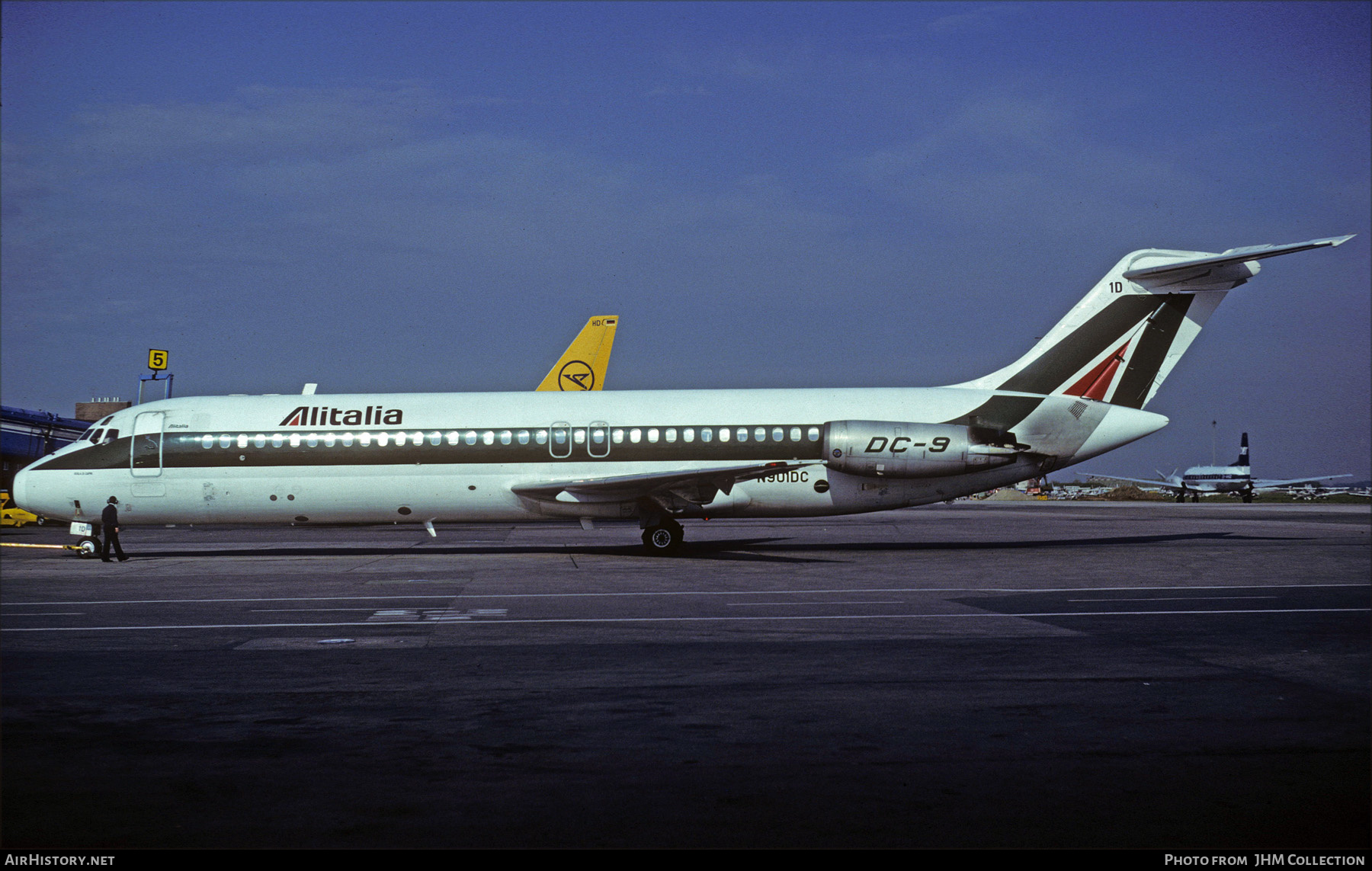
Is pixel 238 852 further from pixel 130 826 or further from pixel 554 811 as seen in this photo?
pixel 554 811

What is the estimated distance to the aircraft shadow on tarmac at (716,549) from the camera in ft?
87.2

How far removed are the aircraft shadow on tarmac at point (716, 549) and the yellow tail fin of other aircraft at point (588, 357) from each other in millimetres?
12419

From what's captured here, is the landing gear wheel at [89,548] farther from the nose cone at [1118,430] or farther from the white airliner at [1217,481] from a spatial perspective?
the white airliner at [1217,481]

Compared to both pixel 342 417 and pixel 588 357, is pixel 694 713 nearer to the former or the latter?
pixel 342 417

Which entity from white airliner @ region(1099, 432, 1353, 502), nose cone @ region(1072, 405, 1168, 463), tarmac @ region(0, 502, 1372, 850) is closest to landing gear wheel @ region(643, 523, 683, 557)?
tarmac @ region(0, 502, 1372, 850)

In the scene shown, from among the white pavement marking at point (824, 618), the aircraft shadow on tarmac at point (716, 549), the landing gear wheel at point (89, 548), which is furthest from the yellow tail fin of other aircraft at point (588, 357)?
the white pavement marking at point (824, 618)

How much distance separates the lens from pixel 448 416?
26125 millimetres

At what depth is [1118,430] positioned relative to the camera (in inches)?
1033

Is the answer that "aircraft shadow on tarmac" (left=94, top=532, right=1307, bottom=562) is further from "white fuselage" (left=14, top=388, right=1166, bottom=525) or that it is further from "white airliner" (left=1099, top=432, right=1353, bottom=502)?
"white airliner" (left=1099, top=432, right=1353, bottom=502)

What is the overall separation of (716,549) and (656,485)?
399 centimetres

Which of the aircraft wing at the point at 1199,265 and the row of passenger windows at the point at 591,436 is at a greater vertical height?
the aircraft wing at the point at 1199,265

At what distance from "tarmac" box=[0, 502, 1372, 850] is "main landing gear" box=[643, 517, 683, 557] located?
241 inches

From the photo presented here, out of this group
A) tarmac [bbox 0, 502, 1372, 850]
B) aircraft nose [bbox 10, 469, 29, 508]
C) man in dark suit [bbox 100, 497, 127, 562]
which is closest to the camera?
tarmac [bbox 0, 502, 1372, 850]

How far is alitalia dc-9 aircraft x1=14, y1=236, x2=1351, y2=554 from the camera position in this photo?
25.6 metres
